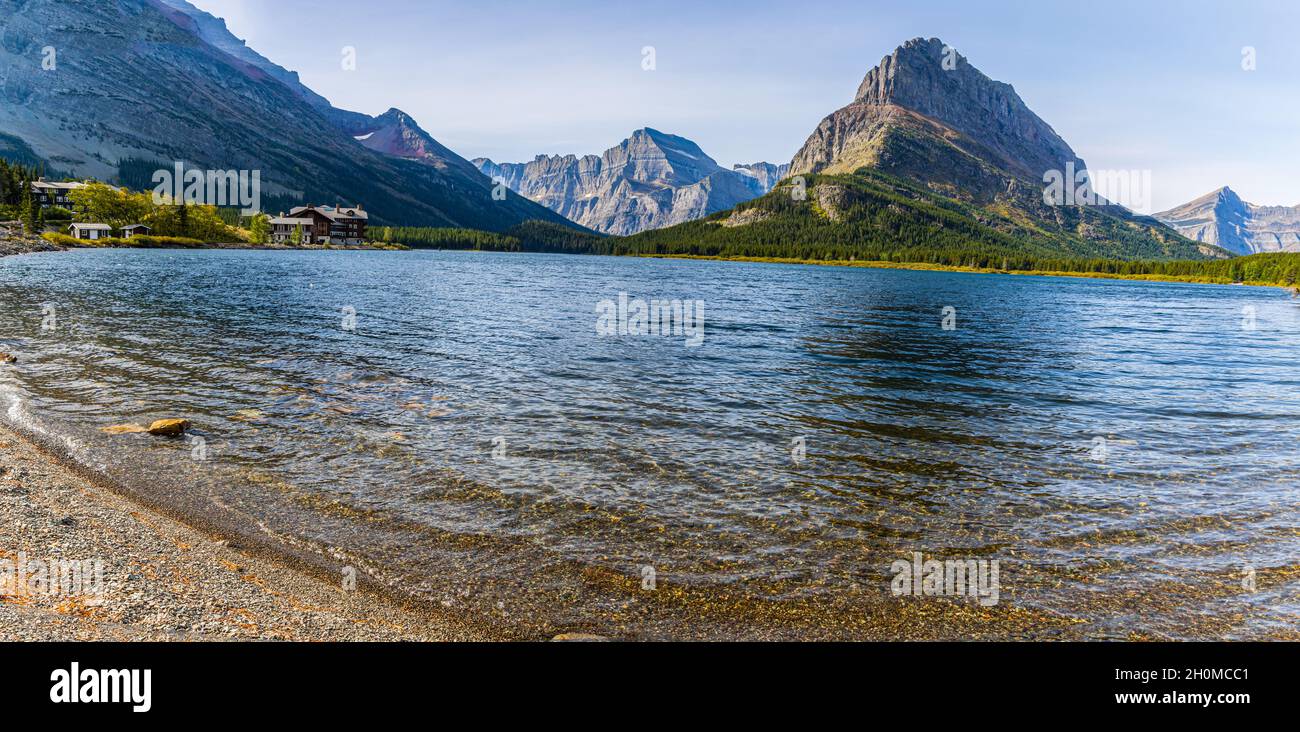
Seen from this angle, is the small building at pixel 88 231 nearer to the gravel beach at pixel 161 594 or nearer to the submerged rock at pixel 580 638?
the gravel beach at pixel 161 594

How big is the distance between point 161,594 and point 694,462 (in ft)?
42.9

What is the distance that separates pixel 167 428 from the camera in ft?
65.0

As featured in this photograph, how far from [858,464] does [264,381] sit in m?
24.6

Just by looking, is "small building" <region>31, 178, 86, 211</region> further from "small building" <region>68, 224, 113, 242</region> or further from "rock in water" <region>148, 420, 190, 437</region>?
"rock in water" <region>148, 420, 190, 437</region>

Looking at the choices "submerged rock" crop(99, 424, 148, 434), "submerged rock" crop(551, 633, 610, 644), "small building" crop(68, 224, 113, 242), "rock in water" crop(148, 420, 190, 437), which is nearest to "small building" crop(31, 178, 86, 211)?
"small building" crop(68, 224, 113, 242)

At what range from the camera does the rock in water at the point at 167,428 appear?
19.8 meters

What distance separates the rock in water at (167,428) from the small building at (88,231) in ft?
629

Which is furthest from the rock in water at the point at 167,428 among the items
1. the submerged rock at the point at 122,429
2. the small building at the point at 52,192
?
the small building at the point at 52,192

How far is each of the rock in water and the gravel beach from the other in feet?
16.7
